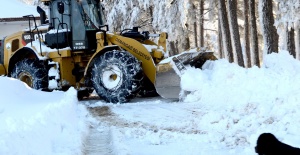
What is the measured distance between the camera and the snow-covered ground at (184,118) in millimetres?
5332

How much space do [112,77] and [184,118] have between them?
3.59m

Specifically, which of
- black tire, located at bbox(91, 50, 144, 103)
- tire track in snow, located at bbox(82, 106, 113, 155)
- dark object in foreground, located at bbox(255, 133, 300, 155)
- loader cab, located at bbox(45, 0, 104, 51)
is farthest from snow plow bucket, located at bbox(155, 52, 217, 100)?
dark object in foreground, located at bbox(255, 133, 300, 155)

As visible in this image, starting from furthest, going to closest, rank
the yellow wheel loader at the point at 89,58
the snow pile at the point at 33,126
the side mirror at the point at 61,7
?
the side mirror at the point at 61,7 < the yellow wheel loader at the point at 89,58 < the snow pile at the point at 33,126

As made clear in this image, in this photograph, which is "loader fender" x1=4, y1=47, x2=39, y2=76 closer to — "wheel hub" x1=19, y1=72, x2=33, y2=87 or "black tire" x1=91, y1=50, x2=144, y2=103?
"wheel hub" x1=19, y1=72, x2=33, y2=87

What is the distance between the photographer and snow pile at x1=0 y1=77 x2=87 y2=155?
4.32 m

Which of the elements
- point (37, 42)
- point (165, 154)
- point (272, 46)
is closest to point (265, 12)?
point (272, 46)

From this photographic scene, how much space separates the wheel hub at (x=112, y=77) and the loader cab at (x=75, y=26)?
3.89 ft

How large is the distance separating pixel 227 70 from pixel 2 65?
24.0ft

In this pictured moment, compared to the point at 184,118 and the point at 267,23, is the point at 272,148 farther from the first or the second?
the point at 267,23

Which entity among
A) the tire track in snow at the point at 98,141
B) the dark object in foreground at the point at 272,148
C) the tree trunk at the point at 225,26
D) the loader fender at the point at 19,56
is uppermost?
the tree trunk at the point at 225,26

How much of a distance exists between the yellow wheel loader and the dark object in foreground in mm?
7247

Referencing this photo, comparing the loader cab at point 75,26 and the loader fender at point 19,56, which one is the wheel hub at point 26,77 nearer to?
the loader fender at point 19,56

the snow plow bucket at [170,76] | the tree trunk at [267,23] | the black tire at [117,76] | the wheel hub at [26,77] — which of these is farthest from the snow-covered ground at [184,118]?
the tree trunk at [267,23]

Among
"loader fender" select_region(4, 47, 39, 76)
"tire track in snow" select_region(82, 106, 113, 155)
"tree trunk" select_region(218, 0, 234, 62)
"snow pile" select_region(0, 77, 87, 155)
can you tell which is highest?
"tree trunk" select_region(218, 0, 234, 62)
